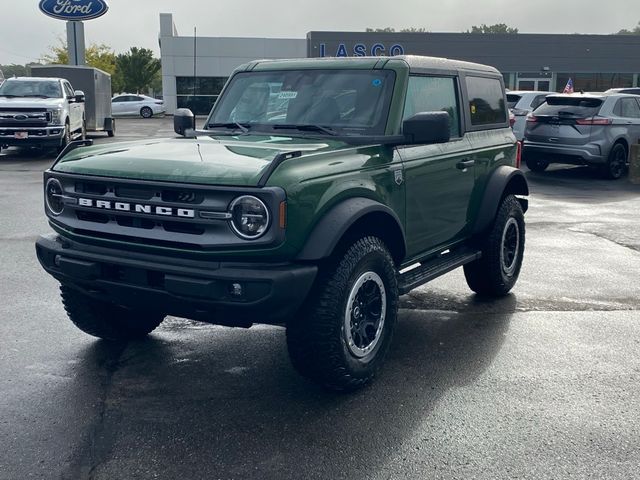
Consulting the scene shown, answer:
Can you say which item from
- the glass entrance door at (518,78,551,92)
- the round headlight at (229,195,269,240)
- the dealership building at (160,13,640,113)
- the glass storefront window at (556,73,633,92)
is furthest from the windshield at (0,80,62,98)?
the glass storefront window at (556,73,633,92)

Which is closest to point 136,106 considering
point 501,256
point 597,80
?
point 597,80

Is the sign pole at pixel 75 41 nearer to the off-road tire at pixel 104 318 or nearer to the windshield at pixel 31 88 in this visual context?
the windshield at pixel 31 88

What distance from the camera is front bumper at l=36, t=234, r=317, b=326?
12.6 ft

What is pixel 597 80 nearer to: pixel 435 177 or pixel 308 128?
pixel 435 177

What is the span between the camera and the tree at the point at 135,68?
5822 centimetres

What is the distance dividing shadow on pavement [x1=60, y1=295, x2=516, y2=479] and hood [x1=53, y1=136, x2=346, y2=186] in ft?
4.23

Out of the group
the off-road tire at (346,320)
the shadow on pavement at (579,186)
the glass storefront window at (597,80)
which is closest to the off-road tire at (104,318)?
the off-road tire at (346,320)

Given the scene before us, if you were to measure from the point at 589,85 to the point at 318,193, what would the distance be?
45.2m

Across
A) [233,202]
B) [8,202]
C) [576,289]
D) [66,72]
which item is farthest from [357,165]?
[66,72]

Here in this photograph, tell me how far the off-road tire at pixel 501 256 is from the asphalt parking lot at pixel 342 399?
0.15 meters

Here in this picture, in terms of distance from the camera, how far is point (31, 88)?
19.5 metres

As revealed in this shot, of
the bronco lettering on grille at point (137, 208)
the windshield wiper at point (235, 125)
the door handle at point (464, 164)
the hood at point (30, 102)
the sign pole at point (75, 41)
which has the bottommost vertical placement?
the bronco lettering on grille at point (137, 208)

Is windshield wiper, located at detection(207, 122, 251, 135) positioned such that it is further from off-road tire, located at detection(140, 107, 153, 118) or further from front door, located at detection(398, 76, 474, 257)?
off-road tire, located at detection(140, 107, 153, 118)

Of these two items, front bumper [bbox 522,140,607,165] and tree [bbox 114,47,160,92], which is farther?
tree [bbox 114,47,160,92]
